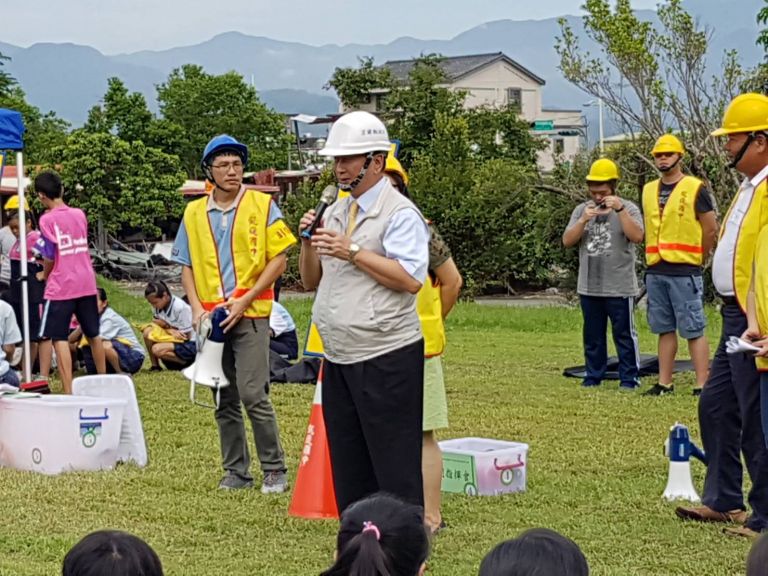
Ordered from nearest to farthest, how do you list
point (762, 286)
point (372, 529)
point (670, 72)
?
point (372, 529) → point (762, 286) → point (670, 72)

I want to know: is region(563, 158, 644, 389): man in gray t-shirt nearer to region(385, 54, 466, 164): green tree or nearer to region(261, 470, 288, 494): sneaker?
region(261, 470, 288, 494): sneaker

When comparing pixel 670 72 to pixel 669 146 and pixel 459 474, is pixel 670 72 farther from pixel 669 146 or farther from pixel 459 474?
pixel 459 474

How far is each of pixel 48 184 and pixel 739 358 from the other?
6.15 meters

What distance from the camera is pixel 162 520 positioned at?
20.7 ft

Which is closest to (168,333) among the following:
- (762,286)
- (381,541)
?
(762,286)

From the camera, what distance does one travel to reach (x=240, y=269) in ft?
22.9

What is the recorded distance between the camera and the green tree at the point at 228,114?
6731 cm

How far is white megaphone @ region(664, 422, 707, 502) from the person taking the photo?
662 cm

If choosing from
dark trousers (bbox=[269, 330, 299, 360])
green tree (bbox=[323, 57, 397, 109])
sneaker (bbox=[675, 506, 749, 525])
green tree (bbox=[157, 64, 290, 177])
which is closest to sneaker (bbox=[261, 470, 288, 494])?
sneaker (bbox=[675, 506, 749, 525])

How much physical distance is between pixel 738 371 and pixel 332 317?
1918mm

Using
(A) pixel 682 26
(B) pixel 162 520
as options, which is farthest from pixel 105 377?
(A) pixel 682 26

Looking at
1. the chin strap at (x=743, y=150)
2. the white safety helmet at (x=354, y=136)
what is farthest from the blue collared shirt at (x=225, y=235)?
the chin strap at (x=743, y=150)

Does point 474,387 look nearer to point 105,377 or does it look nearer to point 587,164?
point 105,377

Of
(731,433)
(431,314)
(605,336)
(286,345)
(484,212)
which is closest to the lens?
(431,314)
